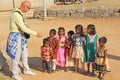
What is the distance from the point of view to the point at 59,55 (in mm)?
8500

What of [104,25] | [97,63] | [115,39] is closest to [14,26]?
[97,63]

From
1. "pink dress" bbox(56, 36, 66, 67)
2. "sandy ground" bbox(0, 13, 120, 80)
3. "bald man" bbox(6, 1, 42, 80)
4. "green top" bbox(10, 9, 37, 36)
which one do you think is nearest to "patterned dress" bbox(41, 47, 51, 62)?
"pink dress" bbox(56, 36, 66, 67)

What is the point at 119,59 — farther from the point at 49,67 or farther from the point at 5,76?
the point at 5,76

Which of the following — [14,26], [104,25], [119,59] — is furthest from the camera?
[104,25]

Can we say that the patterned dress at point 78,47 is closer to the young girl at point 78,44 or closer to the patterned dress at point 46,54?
the young girl at point 78,44

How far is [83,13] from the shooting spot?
16.9 metres

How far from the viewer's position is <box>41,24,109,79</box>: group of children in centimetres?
817

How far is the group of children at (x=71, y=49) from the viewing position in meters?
8.17

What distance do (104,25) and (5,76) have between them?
24.6 ft

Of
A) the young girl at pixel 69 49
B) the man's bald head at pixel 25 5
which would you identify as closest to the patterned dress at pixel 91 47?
the young girl at pixel 69 49

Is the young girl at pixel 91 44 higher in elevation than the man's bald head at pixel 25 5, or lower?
lower

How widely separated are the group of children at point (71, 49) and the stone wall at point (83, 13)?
8.08 metres

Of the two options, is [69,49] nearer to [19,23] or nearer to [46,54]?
[46,54]

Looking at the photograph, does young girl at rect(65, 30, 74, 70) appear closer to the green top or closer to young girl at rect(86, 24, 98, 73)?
young girl at rect(86, 24, 98, 73)
